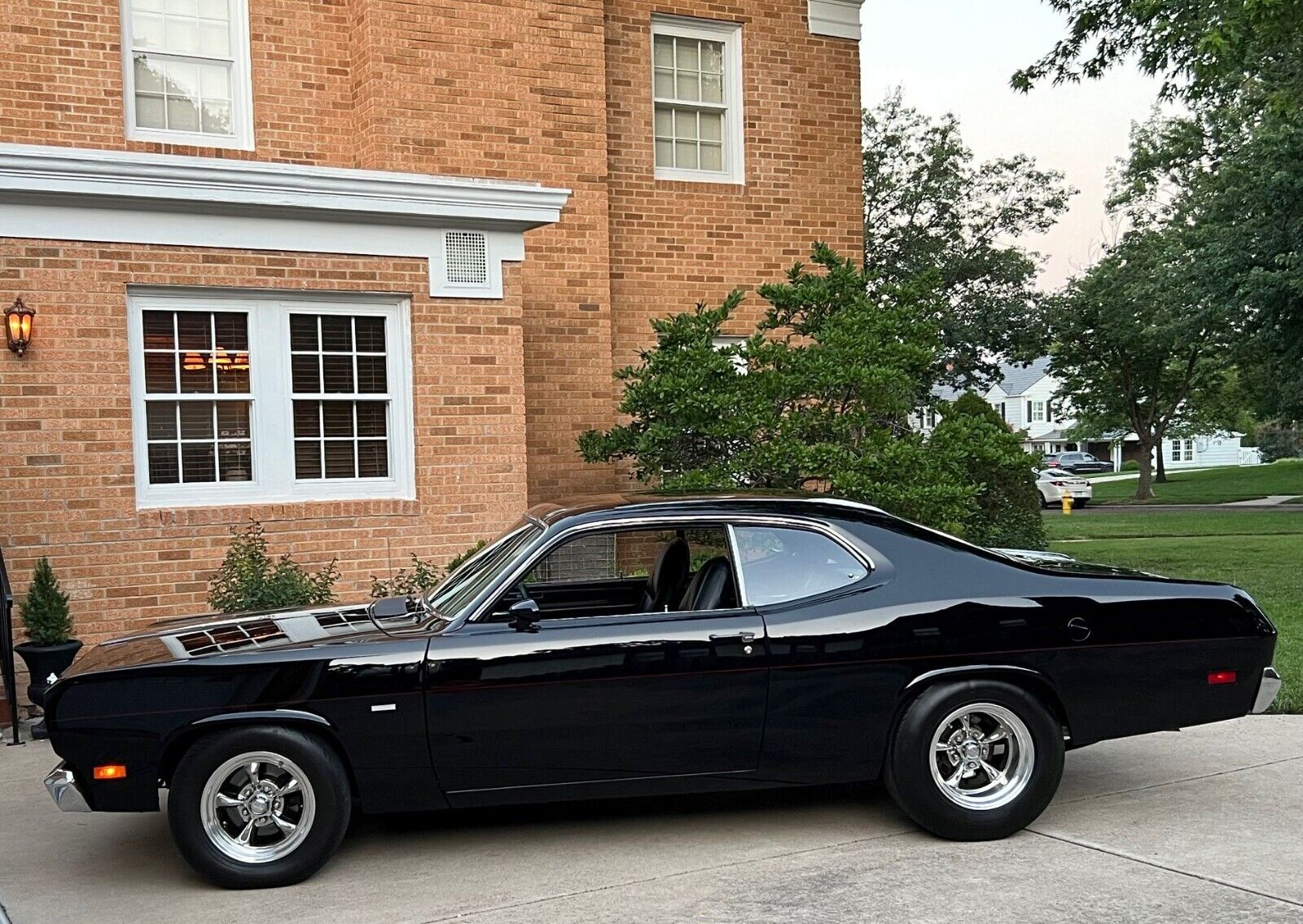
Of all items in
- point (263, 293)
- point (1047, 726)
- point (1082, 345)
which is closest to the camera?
point (1047, 726)

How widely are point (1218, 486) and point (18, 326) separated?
47882 mm

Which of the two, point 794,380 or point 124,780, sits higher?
point 794,380

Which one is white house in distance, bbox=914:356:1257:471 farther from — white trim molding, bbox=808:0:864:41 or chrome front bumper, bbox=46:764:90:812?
chrome front bumper, bbox=46:764:90:812

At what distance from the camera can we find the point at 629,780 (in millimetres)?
5465

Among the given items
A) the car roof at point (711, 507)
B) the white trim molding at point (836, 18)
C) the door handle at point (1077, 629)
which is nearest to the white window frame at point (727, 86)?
the white trim molding at point (836, 18)

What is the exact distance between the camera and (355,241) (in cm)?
1034

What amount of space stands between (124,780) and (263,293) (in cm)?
565

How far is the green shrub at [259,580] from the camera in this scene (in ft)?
31.0

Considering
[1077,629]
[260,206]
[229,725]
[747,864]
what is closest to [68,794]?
[229,725]

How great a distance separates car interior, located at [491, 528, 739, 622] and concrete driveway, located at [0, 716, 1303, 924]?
38.1 inches

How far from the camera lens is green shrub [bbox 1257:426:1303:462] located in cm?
7812

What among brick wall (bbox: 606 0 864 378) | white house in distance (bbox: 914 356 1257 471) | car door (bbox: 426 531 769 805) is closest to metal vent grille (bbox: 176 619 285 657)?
car door (bbox: 426 531 769 805)

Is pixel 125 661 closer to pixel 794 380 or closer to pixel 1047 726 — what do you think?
pixel 1047 726

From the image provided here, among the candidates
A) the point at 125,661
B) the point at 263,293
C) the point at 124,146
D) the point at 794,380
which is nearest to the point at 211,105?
the point at 124,146
